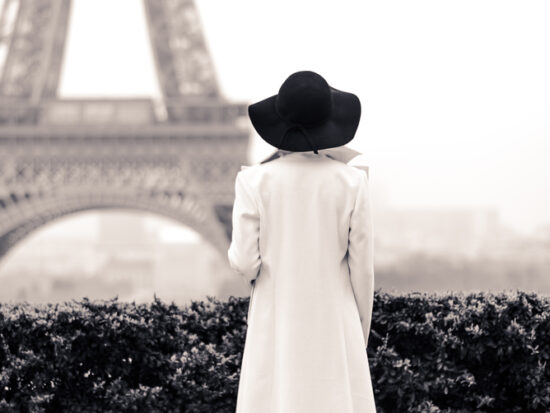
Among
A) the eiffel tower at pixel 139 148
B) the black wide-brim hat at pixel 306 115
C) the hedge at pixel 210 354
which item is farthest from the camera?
Result: the eiffel tower at pixel 139 148

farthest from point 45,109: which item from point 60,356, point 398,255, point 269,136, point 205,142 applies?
point 269,136

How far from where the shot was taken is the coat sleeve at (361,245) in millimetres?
3205

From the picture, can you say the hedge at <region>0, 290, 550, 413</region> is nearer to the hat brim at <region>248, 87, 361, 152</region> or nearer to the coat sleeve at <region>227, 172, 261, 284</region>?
the coat sleeve at <region>227, 172, 261, 284</region>

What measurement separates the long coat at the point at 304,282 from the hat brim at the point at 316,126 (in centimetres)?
13

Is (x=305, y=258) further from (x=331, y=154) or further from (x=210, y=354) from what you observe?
(x=210, y=354)

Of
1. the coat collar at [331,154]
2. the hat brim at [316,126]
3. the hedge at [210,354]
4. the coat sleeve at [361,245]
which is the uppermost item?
the hat brim at [316,126]

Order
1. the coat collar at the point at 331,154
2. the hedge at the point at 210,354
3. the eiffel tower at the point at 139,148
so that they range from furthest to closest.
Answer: the eiffel tower at the point at 139,148 → the hedge at the point at 210,354 → the coat collar at the point at 331,154

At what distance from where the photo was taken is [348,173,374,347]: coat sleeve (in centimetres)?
321

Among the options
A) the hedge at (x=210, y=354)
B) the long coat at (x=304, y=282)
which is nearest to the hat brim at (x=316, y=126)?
the long coat at (x=304, y=282)

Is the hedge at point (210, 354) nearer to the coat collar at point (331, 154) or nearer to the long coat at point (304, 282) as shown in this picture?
the long coat at point (304, 282)

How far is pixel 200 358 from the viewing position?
446 centimetres

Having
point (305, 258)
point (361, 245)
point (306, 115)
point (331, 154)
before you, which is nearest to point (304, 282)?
point (305, 258)

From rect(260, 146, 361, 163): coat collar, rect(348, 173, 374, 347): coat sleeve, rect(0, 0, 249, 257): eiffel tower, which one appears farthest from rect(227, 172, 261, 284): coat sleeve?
rect(0, 0, 249, 257): eiffel tower

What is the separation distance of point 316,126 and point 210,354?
1867 mm
